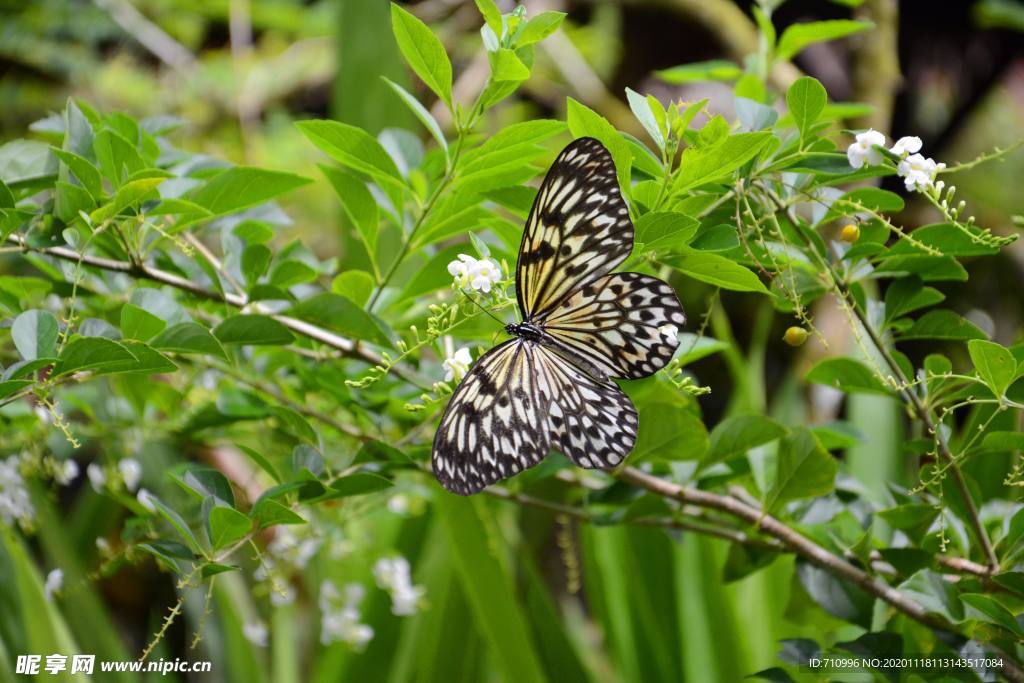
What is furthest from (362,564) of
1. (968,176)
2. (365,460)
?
(968,176)

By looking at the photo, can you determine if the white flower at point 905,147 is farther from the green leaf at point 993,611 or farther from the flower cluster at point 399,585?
the flower cluster at point 399,585

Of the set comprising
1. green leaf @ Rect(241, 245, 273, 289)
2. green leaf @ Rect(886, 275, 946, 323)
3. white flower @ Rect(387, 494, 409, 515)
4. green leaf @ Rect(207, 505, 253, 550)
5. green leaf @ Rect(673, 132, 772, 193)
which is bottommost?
white flower @ Rect(387, 494, 409, 515)

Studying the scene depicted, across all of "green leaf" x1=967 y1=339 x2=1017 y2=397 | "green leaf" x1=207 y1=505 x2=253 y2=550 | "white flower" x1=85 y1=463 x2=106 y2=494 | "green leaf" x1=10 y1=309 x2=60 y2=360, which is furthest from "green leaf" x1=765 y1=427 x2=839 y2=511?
"white flower" x1=85 y1=463 x2=106 y2=494

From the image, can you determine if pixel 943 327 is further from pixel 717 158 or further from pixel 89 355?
pixel 89 355

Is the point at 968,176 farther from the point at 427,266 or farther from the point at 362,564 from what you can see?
the point at 427,266

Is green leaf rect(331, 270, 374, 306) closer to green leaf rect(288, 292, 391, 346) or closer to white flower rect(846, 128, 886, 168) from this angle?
green leaf rect(288, 292, 391, 346)
